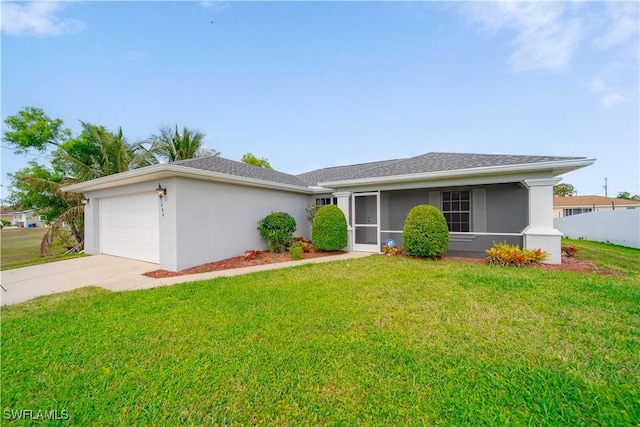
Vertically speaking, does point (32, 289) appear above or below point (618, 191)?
below

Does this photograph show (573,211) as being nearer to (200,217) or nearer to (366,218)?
(366,218)

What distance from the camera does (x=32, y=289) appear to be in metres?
5.94

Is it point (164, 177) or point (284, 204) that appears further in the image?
point (284, 204)

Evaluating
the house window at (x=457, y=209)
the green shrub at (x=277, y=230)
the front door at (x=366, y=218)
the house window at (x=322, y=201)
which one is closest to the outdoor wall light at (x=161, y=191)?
the green shrub at (x=277, y=230)

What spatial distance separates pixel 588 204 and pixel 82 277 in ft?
124

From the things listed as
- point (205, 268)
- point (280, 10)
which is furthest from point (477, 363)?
point (280, 10)

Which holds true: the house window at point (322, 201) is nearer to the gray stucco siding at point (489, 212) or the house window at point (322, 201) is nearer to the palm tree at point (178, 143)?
the gray stucco siding at point (489, 212)

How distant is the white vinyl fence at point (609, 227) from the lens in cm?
1092

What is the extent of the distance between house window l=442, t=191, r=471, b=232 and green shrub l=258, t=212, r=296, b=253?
663 cm

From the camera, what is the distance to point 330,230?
1002 centimetres

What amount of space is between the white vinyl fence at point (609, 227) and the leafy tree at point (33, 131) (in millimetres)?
30386

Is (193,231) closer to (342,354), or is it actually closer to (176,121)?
(342,354)

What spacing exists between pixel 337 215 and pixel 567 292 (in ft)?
22.5

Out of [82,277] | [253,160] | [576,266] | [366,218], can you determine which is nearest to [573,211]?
[576,266]
